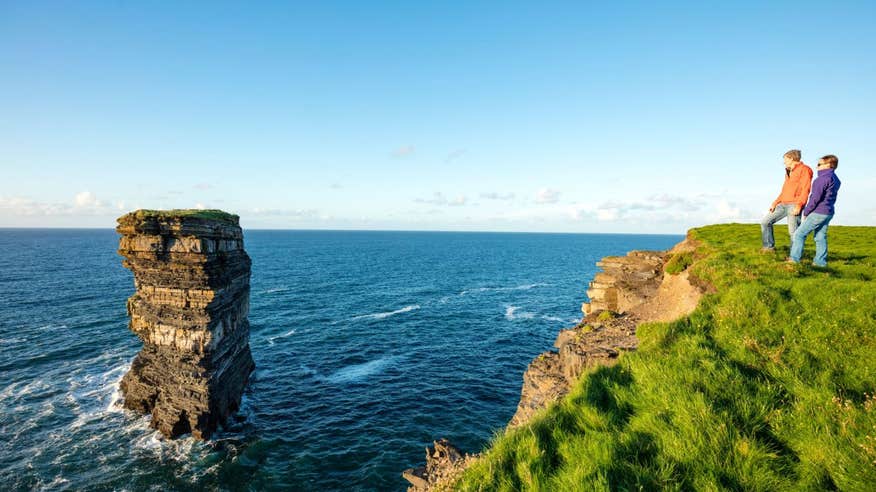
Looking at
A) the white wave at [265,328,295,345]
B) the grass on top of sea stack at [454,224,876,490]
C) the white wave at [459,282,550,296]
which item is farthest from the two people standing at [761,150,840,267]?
the white wave at [459,282,550,296]

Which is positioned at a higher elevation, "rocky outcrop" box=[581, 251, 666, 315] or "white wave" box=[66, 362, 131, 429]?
"rocky outcrop" box=[581, 251, 666, 315]

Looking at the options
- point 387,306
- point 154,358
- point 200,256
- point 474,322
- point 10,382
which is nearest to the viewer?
point 200,256

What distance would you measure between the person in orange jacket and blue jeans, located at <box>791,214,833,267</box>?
0.56 meters

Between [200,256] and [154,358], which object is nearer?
[200,256]

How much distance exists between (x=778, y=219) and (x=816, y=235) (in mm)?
2010

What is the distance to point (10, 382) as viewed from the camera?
1209 inches

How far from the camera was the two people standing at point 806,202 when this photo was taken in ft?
42.5

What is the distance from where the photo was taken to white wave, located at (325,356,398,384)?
Answer: 1331 inches

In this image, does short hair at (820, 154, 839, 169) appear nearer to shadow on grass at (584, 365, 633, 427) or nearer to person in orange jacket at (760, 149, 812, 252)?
person in orange jacket at (760, 149, 812, 252)

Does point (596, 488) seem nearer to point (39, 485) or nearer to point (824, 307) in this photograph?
point (824, 307)

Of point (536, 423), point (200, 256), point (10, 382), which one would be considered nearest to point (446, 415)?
point (200, 256)

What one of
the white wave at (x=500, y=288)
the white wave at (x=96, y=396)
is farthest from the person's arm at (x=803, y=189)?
the white wave at (x=500, y=288)

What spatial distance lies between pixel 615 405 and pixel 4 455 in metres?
35.5

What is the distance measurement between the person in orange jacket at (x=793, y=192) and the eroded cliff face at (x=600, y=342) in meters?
4.29
